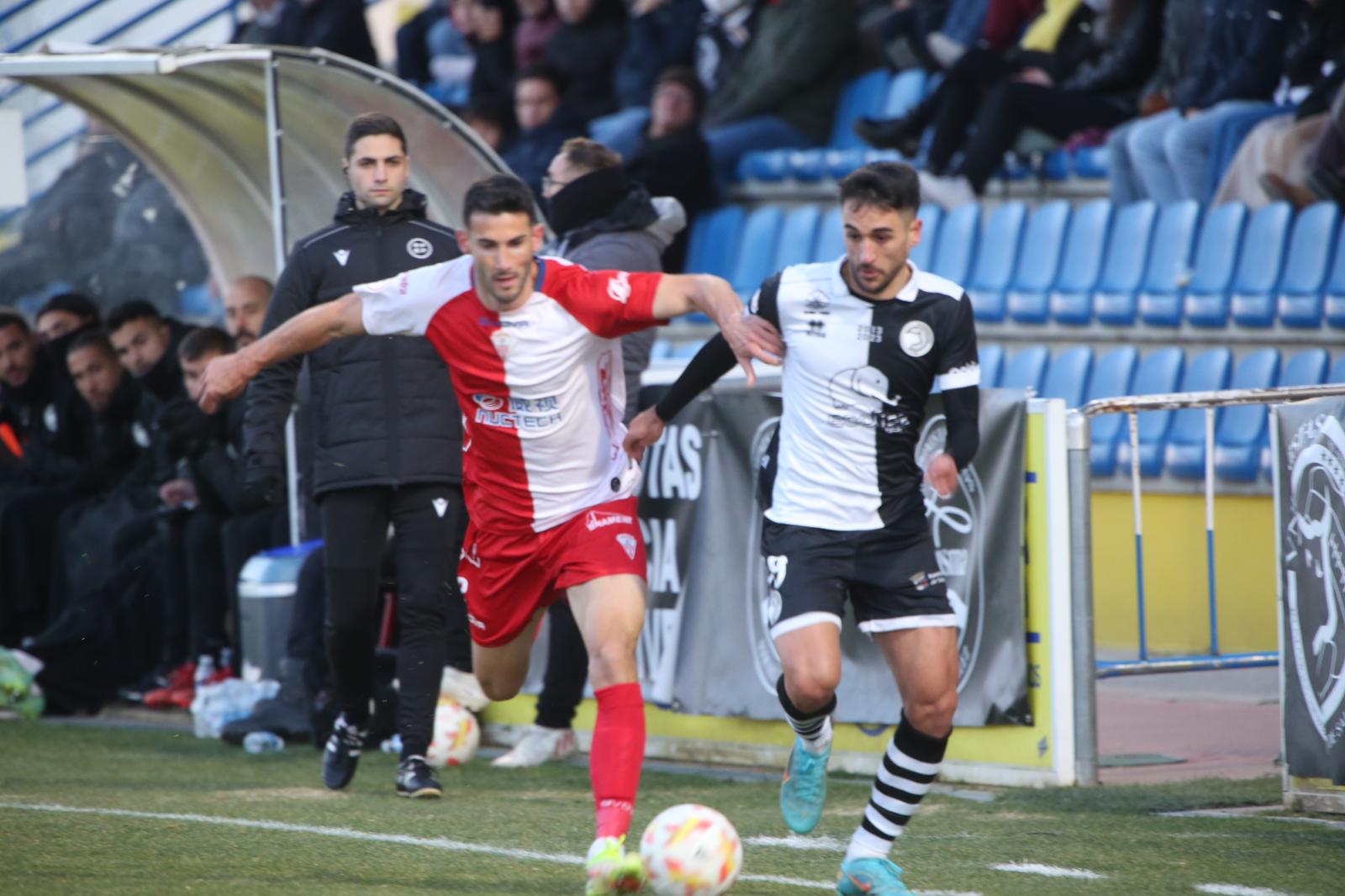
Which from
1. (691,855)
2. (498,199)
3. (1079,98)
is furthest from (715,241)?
(691,855)

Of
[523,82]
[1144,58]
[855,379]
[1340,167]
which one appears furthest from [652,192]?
[855,379]

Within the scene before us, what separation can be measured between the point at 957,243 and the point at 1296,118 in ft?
8.54

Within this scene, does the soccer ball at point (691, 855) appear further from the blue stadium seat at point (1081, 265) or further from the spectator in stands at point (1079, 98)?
the spectator in stands at point (1079, 98)

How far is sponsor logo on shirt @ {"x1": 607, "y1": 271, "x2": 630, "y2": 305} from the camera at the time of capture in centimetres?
582

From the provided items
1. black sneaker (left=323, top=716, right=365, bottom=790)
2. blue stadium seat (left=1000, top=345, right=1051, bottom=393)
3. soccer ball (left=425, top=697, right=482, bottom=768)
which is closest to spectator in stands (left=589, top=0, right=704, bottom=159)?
blue stadium seat (left=1000, top=345, right=1051, bottom=393)

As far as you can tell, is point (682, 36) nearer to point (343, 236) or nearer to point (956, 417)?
point (343, 236)

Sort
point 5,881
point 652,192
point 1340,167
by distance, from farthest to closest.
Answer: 1. point 652,192
2. point 1340,167
3. point 5,881

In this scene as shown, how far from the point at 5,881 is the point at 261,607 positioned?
4.02 metres

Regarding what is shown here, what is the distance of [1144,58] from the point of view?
1294 cm

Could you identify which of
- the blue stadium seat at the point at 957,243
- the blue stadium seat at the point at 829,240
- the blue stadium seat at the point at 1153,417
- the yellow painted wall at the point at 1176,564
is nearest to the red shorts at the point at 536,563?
the yellow painted wall at the point at 1176,564

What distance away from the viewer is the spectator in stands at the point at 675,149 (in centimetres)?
1370

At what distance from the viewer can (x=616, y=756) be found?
5.38 metres

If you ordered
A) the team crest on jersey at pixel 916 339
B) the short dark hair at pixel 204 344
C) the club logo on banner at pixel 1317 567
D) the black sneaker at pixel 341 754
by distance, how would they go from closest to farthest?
the team crest on jersey at pixel 916 339, the club logo on banner at pixel 1317 567, the black sneaker at pixel 341 754, the short dark hair at pixel 204 344

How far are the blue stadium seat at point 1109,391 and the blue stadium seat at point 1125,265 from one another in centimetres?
27
